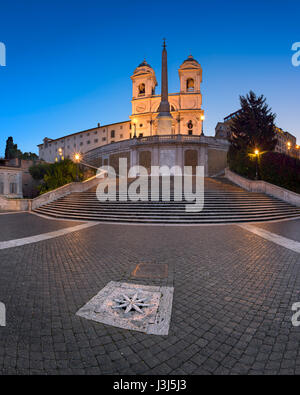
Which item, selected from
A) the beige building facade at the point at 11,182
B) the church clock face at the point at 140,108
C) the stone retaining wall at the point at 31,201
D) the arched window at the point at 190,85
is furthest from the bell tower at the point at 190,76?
the stone retaining wall at the point at 31,201

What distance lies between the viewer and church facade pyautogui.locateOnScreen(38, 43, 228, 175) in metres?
27.2

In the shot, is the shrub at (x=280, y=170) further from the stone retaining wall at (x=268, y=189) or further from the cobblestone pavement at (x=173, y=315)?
the cobblestone pavement at (x=173, y=315)

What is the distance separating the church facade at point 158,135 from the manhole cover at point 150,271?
73.1 feet

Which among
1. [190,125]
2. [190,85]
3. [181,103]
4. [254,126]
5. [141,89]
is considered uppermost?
[141,89]

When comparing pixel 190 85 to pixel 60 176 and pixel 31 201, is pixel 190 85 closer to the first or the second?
pixel 60 176

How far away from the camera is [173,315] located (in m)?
2.79

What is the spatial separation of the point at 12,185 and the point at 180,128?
125 ft

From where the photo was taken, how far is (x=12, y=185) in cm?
2912

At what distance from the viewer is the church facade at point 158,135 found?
27234mm

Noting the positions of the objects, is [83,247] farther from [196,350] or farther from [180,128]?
[180,128]

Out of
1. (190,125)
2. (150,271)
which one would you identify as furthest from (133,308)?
(190,125)

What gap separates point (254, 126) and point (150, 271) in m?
24.6

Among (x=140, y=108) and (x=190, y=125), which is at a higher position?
(x=140, y=108)
